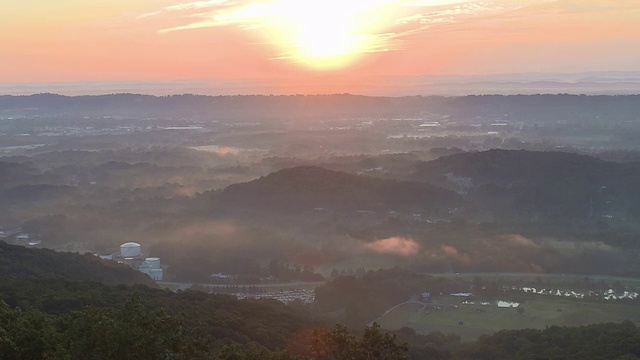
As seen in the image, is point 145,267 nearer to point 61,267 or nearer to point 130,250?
point 130,250

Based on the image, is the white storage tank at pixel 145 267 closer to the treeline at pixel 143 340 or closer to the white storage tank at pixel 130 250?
the white storage tank at pixel 130 250

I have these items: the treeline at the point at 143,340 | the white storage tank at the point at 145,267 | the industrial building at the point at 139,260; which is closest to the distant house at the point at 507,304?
the treeline at the point at 143,340

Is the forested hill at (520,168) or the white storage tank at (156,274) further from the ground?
the forested hill at (520,168)

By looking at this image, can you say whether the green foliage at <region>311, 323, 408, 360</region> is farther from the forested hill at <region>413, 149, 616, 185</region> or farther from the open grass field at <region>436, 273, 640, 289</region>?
the forested hill at <region>413, 149, 616, 185</region>

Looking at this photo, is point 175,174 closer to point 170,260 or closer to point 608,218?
point 170,260

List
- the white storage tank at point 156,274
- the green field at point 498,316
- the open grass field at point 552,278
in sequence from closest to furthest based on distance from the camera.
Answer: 1. the green field at point 498,316
2. the open grass field at point 552,278
3. the white storage tank at point 156,274

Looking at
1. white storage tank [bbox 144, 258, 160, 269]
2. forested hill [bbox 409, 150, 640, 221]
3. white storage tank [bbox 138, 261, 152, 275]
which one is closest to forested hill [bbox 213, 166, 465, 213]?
forested hill [bbox 409, 150, 640, 221]

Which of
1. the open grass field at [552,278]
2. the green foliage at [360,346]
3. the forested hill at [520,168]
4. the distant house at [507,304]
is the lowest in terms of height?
the open grass field at [552,278]
